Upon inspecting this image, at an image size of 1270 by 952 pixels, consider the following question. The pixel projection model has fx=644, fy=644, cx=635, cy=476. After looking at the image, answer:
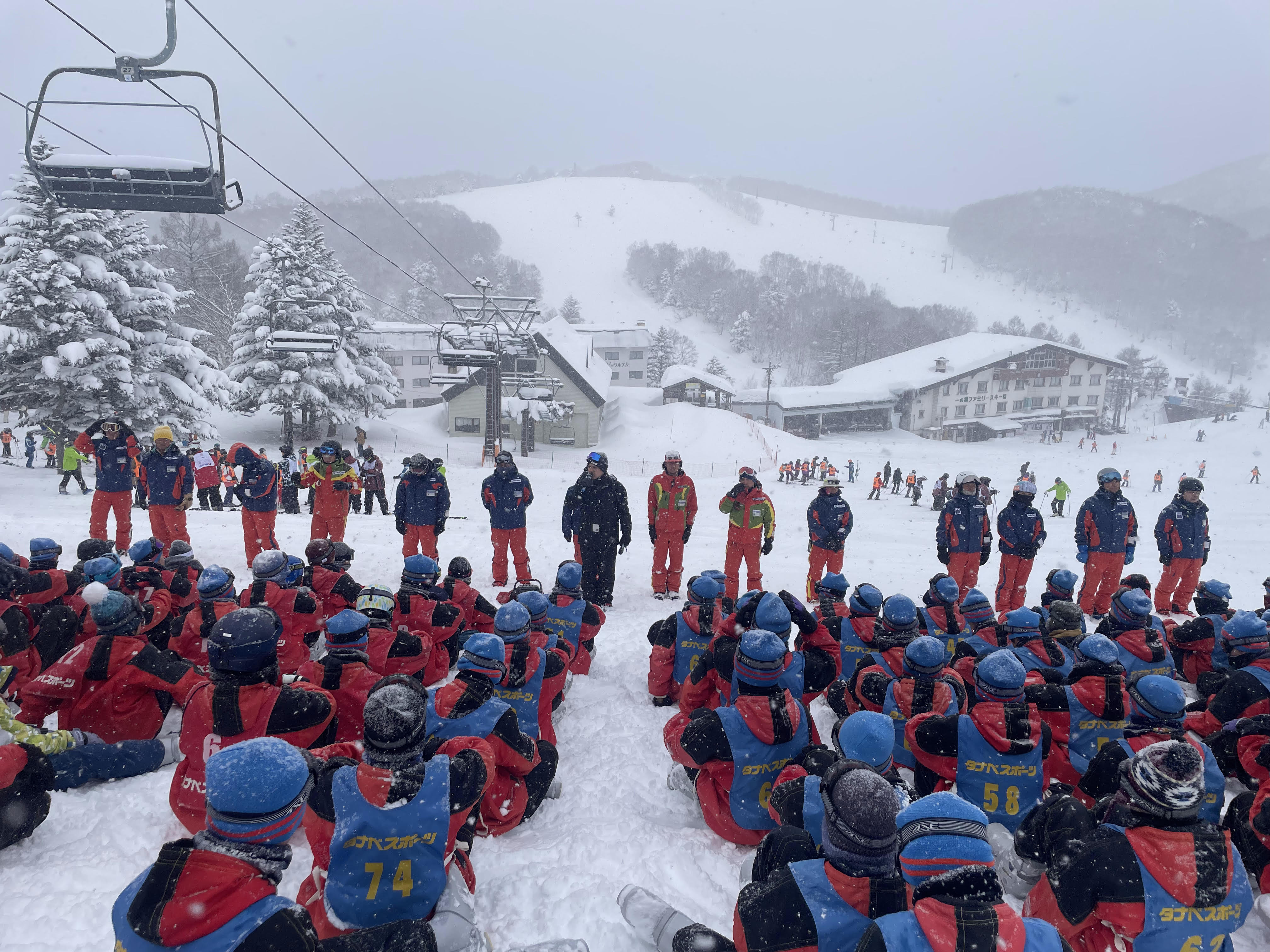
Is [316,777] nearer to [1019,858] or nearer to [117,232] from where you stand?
[1019,858]

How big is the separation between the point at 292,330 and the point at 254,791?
98.1 ft

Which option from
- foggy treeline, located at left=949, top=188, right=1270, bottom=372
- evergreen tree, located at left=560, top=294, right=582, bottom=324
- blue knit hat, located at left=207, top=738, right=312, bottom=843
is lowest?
blue knit hat, located at left=207, top=738, right=312, bottom=843

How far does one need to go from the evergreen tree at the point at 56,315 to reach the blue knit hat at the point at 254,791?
879 inches

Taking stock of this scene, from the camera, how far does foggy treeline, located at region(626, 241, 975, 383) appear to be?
90.4 meters

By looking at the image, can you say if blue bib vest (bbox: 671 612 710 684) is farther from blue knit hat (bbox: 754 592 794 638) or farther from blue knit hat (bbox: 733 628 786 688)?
blue knit hat (bbox: 733 628 786 688)

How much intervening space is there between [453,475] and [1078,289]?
150819mm

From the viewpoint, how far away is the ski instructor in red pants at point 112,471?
9078 mm

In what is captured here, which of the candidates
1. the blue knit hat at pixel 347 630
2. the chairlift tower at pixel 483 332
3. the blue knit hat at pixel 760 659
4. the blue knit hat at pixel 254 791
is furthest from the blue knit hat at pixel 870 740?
the chairlift tower at pixel 483 332

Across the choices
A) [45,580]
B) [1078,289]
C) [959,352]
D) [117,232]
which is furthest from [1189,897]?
[1078,289]

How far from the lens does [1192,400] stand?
6888cm

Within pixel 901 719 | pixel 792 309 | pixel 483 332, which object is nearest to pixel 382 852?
pixel 901 719

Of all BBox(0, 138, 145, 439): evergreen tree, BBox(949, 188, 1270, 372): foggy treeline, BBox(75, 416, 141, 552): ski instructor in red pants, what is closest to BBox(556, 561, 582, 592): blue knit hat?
BBox(75, 416, 141, 552): ski instructor in red pants

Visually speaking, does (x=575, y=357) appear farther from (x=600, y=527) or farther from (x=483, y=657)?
(x=483, y=657)

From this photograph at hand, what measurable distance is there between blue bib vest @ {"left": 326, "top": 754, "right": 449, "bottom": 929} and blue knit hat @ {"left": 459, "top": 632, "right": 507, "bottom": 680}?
1029 mm
